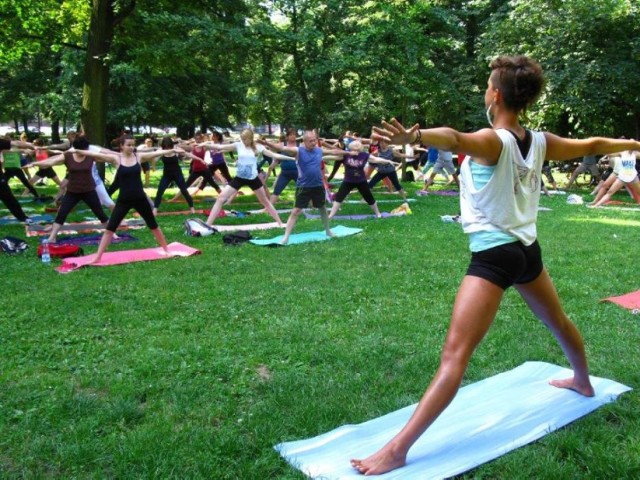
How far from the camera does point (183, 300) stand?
20.7 ft

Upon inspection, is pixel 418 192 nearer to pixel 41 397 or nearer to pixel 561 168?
pixel 561 168

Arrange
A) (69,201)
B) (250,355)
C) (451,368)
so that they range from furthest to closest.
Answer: (69,201)
(250,355)
(451,368)

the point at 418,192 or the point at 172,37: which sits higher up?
the point at 172,37

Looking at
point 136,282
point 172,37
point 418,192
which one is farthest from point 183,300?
point 418,192

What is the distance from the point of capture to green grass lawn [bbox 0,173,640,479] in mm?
3189

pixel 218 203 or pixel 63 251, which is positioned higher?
pixel 218 203

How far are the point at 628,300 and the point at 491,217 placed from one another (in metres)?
3.88

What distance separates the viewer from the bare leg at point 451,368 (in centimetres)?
283

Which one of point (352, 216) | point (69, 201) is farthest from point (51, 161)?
point (352, 216)

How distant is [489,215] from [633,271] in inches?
215

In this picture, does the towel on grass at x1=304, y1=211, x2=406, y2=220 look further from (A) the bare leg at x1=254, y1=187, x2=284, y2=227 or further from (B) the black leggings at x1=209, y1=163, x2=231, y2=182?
(B) the black leggings at x1=209, y1=163, x2=231, y2=182

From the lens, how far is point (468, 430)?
3.41 metres

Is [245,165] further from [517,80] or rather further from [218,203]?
[517,80]

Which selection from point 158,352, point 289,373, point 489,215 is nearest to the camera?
point 489,215
